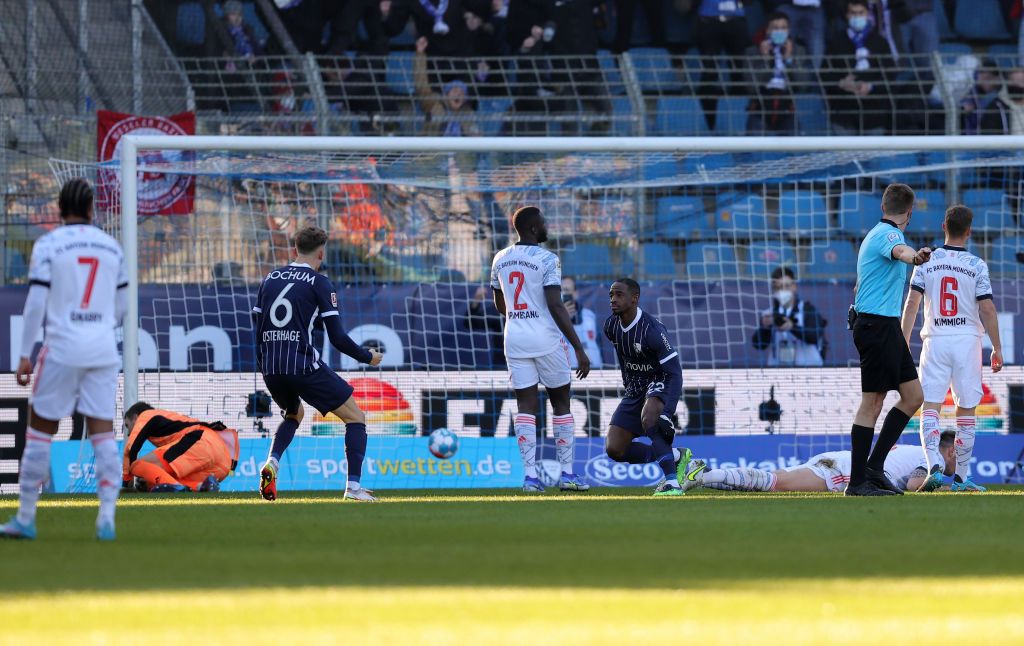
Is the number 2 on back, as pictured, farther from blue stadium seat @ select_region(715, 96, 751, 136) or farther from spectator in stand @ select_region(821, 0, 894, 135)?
spectator in stand @ select_region(821, 0, 894, 135)

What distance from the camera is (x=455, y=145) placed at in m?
12.7

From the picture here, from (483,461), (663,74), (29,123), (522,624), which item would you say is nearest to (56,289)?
(522,624)

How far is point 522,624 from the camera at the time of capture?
426 cm

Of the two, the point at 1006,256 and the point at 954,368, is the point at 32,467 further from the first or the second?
the point at 1006,256

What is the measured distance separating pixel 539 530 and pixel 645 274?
331 inches

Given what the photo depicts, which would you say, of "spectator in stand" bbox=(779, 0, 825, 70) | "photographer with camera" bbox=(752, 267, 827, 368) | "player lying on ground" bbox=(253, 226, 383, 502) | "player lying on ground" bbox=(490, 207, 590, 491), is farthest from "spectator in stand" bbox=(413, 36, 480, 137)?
"player lying on ground" bbox=(253, 226, 383, 502)

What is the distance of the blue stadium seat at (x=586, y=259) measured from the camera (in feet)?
50.2

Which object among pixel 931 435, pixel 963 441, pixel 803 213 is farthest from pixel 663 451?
pixel 803 213

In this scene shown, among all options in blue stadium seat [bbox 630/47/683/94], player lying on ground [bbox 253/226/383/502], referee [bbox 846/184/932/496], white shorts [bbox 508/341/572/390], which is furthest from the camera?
blue stadium seat [bbox 630/47/683/94]

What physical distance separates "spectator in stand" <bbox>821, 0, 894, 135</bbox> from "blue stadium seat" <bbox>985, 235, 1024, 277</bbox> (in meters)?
2.81

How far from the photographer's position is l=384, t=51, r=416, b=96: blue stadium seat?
720 inches

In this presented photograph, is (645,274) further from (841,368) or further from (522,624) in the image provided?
(522,624)

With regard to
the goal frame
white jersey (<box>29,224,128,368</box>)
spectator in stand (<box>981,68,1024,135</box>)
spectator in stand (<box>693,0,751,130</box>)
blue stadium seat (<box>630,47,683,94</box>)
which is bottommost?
white jersey (<box>29,224,128,368</box>)

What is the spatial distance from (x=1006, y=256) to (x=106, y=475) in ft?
35.8
